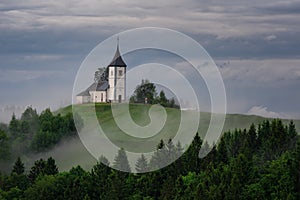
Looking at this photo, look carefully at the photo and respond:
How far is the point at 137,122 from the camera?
174m

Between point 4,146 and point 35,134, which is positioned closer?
point 4,146

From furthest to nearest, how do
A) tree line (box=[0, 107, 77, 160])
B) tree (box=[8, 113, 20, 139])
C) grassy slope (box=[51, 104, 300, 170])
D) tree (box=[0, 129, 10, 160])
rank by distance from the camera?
1. tree (box=[8, 113, 20, 139])
2. tree line (box=[0, 107, 77, 160])
3. tree (box=[0, 129, 10, 160])
4. grassy slope (box=[51, 104, 300, 170])

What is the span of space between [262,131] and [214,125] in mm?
46835

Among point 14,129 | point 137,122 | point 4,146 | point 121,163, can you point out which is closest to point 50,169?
point 121,163

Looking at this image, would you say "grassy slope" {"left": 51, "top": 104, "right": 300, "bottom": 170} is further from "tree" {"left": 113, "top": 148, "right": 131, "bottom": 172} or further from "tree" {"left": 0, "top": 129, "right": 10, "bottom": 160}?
"tree" {"left": 113, "top": 148, "right": 131, "bottom": 172}

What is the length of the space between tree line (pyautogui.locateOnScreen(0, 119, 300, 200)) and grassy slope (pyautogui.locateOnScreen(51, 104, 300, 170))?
2656cm

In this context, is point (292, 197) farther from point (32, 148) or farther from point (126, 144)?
point (32, 148)

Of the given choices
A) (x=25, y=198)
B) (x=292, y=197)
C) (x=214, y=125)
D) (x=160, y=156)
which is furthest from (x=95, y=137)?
(x=292, y=197)

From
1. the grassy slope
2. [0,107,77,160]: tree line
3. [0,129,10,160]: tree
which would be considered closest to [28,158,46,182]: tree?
the grassy slope

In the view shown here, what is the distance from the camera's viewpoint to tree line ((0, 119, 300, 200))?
112 meters

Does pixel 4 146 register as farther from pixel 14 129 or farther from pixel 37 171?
pixel 37 171

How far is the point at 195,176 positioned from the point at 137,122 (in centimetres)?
5287

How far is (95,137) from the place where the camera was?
606ft

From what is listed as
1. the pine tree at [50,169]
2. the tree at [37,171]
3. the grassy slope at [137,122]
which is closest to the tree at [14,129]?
the grassy slope at [137,122]
